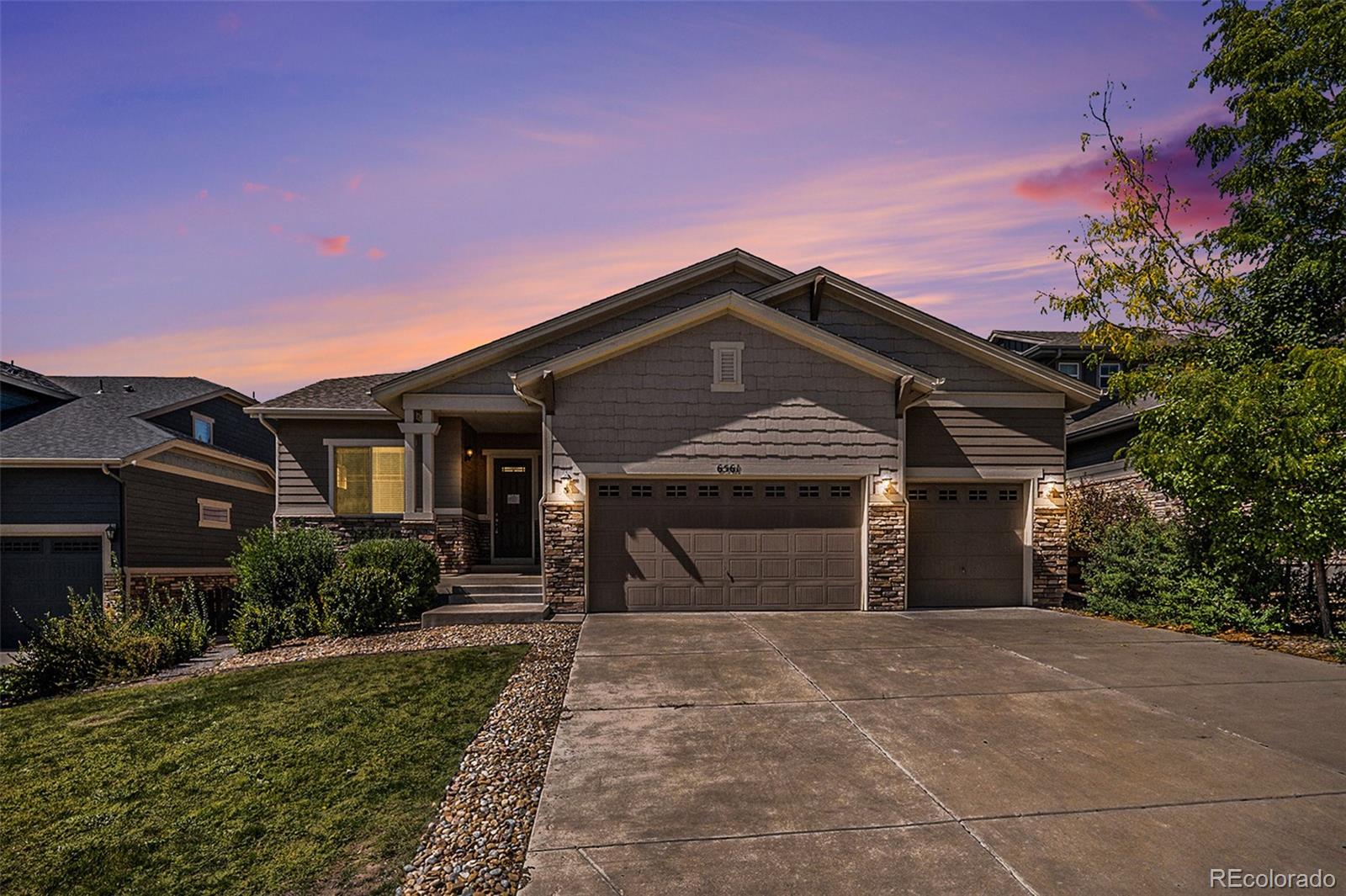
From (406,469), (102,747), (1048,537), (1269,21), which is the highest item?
(1269,21)

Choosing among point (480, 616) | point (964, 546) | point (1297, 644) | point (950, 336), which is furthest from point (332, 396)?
point (1297, 644)

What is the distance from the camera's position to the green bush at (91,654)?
9461 millimetres

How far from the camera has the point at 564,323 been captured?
13.4 m

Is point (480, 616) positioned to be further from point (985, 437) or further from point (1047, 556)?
point (1047, 556)

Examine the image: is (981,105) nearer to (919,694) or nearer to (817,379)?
(817,379)

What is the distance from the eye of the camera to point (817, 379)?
12312 mm

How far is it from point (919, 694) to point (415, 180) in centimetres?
1106

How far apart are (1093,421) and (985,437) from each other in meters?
7.33

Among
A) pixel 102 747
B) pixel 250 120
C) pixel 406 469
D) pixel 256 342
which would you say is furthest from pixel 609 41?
pixel 256 342

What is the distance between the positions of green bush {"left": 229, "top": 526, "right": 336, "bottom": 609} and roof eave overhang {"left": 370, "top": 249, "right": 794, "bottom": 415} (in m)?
2.98

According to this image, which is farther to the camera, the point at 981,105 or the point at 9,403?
the point at 9,403

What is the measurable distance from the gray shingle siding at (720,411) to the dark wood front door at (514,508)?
425 cm

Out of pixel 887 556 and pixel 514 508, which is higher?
pixel 514 508

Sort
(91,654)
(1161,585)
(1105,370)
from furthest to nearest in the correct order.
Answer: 1. (1105,370)
2. (1161,585)
3. (91,654)
